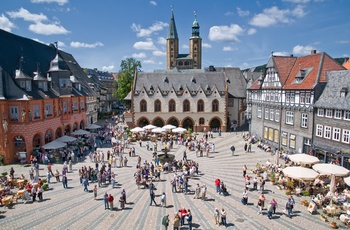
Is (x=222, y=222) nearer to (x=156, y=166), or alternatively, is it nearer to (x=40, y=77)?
(x=156, y=166)

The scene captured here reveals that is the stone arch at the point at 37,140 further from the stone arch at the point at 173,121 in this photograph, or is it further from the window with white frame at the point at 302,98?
the window with white frame at the point at 302,98

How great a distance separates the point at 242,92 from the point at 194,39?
56185mm

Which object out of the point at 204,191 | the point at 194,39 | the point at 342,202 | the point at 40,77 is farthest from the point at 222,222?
the point at 194,39

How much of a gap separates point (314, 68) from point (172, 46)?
7806cm

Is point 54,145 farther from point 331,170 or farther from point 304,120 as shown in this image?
point 304,120

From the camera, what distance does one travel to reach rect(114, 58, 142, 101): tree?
214ft

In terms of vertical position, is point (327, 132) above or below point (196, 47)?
below

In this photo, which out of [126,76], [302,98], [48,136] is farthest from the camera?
[126,76]

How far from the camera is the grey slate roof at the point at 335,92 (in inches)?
1040

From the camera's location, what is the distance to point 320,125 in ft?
96.0

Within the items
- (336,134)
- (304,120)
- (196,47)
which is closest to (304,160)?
(336,134)

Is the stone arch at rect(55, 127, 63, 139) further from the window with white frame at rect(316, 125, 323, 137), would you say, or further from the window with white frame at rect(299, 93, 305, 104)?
the window with white frame at rect(316, 125, 323, 137)

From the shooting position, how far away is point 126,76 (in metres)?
65.4

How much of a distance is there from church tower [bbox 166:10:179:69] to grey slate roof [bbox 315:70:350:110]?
79.3 meters
